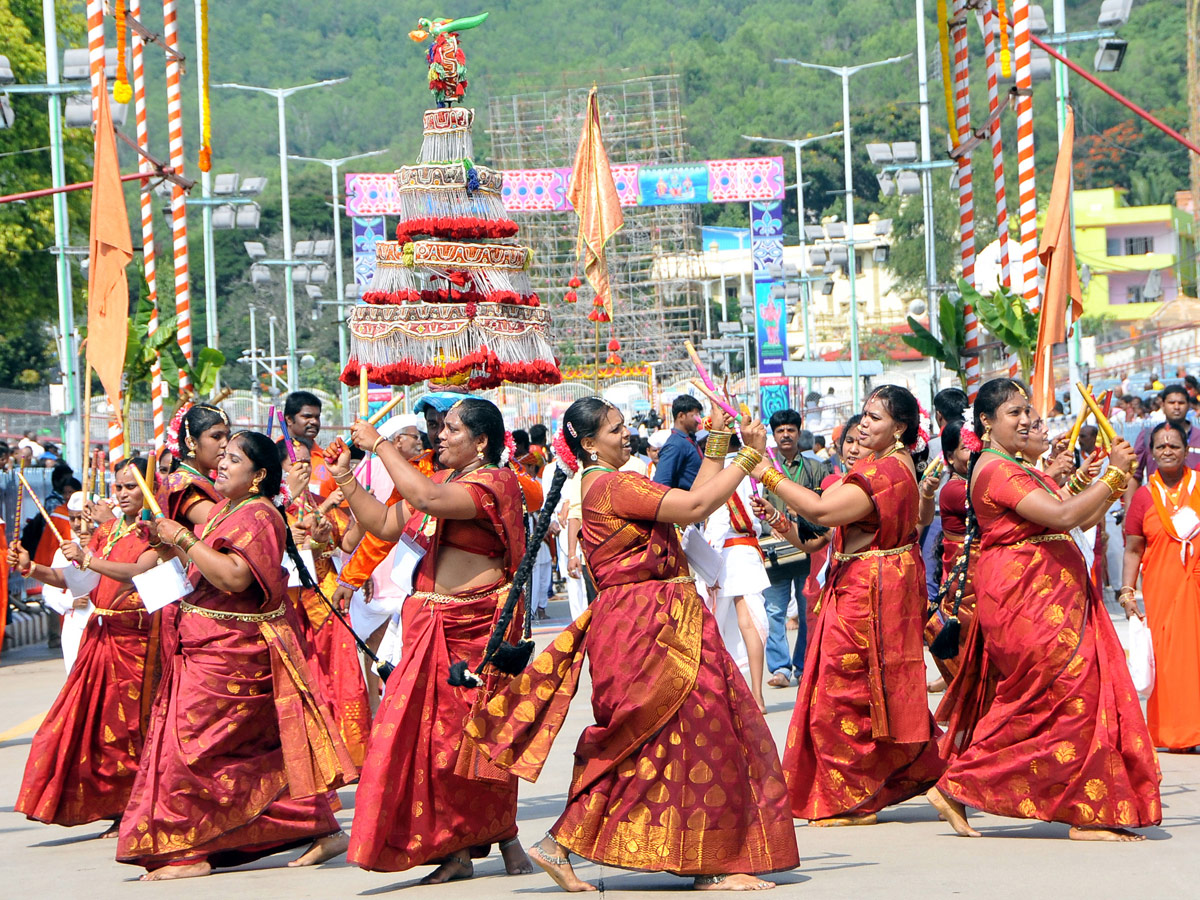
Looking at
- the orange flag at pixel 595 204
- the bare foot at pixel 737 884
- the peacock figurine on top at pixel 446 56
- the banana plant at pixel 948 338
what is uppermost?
the peacock figurine on top at pixel 446 56

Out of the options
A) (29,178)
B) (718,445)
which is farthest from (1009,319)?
(29,178)

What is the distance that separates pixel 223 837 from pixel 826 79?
346 feet

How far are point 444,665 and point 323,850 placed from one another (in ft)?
3.57

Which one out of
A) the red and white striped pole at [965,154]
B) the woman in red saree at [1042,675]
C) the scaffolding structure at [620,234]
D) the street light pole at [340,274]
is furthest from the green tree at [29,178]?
the woman in red saree at [1042,675]

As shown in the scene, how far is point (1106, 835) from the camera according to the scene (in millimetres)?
6105

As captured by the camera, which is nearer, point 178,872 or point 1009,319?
point 178,872

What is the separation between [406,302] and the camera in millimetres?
17984

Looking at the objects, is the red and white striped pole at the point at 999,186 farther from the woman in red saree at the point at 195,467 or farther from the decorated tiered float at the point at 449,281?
the decorated tiered float at the point at 449,281

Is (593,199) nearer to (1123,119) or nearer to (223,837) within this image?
(223,837)

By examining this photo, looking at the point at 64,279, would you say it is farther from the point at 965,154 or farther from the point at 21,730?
the point at 965,154

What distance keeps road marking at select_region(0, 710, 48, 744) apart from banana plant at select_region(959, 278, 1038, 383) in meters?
6.03

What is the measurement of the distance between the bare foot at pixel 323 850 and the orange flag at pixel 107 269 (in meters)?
2.26

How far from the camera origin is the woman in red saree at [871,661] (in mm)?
6613

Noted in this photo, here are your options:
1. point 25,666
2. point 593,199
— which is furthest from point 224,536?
point 593,199
